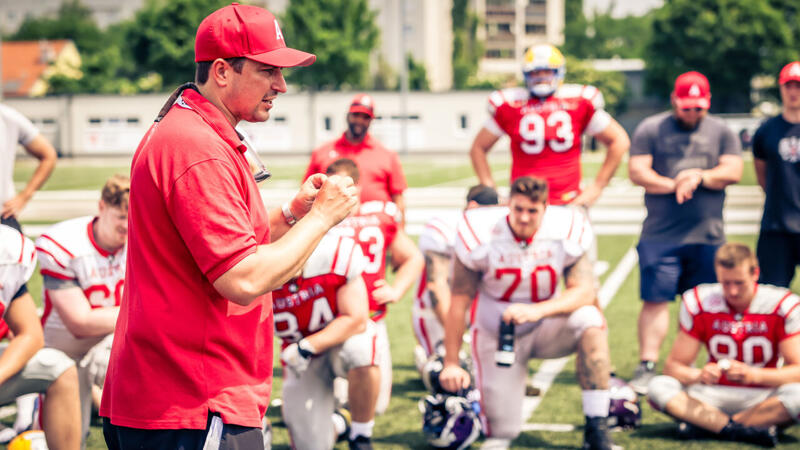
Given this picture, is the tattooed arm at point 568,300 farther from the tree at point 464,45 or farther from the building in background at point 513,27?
the building in background at point 513,27

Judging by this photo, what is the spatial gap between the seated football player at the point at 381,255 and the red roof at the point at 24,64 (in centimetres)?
7388

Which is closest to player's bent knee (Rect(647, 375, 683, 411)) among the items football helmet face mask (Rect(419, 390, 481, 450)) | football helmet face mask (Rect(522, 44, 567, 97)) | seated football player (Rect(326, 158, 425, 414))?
football helmet face mask (Rect(419, 390, 481, 450))

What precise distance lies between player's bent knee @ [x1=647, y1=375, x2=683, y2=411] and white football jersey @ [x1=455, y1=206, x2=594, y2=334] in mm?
742

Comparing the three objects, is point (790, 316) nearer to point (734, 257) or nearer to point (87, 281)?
point (734, 257)

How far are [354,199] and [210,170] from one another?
0.42 m

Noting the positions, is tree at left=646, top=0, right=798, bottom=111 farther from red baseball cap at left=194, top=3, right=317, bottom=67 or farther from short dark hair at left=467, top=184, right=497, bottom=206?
red baseball cap at left=194, top=3, right=317, bottom=67

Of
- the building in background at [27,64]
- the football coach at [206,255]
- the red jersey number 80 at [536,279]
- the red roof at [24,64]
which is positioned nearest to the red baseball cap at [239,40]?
the football coach at [206,255]

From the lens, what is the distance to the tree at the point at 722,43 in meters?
55.3

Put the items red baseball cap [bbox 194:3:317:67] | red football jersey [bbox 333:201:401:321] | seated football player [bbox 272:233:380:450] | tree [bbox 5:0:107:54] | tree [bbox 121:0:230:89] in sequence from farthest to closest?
tree [bbox 5:0:107:54] < tree [bbox 121:0:230:89] < red football jersey [bbox 333:201:401:321] < seated football player [bbox 272:233:380:450] < red baseball cap [bbox 194:3:317:67]

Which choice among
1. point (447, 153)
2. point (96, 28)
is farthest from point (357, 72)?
point (96, 28)

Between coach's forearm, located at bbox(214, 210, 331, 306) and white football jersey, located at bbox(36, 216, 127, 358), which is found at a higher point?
coach's forearm, located at bbox(214, 210, 331, 306)

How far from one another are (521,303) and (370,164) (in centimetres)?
220

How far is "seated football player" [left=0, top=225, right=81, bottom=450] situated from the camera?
158 inches

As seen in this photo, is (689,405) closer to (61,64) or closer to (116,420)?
(116,420)
